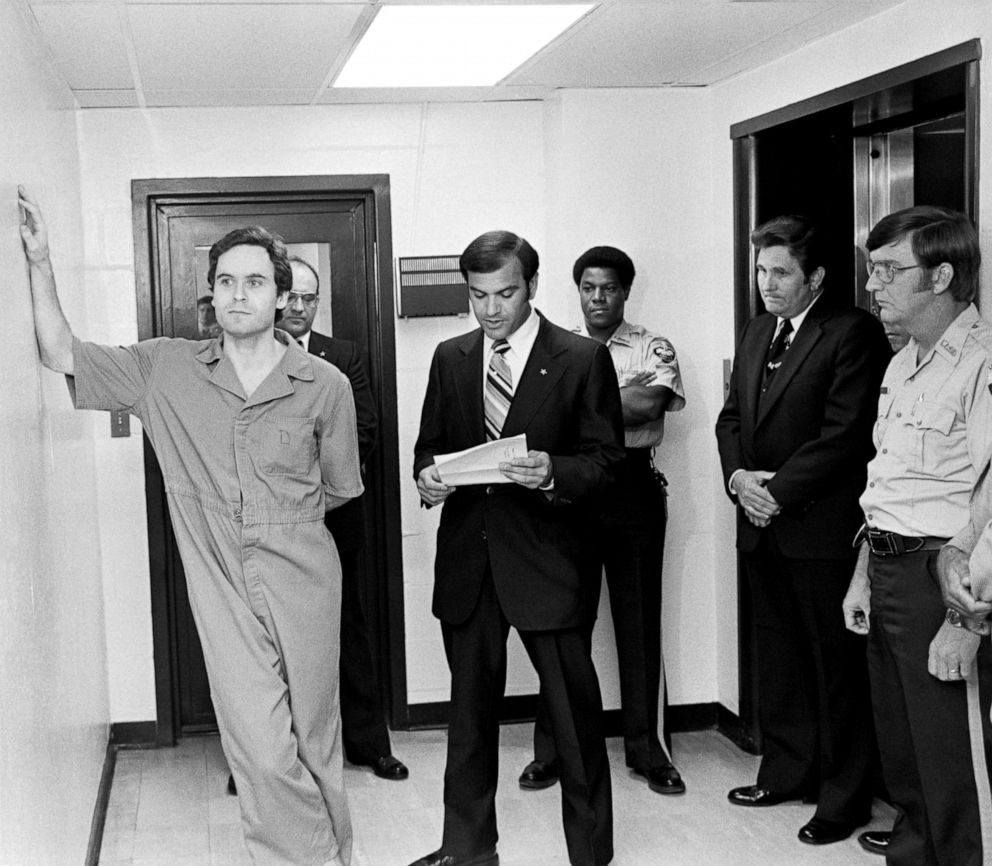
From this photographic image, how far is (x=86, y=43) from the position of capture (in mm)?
3492

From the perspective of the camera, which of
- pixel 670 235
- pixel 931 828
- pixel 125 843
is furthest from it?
pixel 670 235

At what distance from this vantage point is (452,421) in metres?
3.45

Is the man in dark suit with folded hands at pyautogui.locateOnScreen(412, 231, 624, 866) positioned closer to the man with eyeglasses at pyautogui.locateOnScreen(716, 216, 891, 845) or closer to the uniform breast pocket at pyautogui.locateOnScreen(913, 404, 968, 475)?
the man with eyeglasses at pyautogui.locateOnScreen(716, 216, 891, 845)

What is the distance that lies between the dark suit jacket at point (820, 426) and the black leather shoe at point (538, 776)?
1045 millimetres

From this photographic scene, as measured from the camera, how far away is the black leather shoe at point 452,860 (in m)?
3.40

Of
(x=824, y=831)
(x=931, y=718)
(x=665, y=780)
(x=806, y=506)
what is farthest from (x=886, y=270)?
(x=665, y=780)

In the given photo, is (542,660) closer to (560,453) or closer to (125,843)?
(560,453)

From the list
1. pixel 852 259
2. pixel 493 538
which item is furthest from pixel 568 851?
pixel 852 259

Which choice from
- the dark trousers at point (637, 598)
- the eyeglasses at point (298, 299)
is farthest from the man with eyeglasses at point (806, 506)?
the eyeglasses at point (298, 299)

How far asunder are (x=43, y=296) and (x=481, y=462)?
1083mm

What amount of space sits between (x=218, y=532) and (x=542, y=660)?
874mm

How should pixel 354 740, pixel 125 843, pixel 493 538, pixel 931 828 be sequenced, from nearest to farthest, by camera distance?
pixel 931 828
pixel 493 538
pixel 125 843
pixel 354 740

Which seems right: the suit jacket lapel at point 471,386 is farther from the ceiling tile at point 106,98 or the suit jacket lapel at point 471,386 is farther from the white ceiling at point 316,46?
the ceiling tile at point 106,98

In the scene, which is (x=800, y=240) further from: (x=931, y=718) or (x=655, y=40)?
(x=931, y=718)
